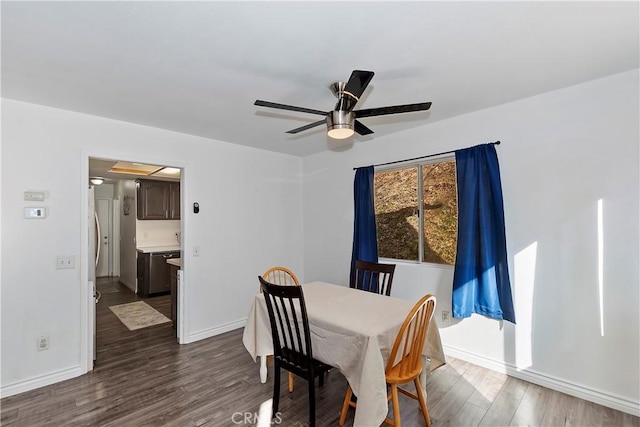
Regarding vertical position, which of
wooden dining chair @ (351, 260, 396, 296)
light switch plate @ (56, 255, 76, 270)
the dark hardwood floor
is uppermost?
light switch plate @ (56, 255, 76, 270)

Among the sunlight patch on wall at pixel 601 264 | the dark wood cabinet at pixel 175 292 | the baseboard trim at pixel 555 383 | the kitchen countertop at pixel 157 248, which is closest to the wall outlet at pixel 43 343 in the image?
the dark wood cabinet at pixel 175 292

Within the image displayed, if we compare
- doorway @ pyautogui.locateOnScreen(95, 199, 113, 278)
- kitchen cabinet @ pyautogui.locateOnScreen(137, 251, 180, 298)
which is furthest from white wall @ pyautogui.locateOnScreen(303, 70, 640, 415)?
doorway @ pyautogui.locateOnScreen(95, 199, 113, 278)

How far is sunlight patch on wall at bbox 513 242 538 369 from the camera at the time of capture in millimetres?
2629

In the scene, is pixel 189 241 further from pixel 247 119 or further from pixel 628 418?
pixel 628 418

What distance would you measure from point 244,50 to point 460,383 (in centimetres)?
315

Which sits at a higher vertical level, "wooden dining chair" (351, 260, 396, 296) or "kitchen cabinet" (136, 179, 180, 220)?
"kitchen cabinet" (136, 179, 180, 220)

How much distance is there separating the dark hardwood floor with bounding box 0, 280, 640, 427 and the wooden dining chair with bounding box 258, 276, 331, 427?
1.22 feet

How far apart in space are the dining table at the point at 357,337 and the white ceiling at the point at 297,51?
1.71m

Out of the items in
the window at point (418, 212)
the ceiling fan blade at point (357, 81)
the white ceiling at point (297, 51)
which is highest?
the white ceiling at point (297, 51)

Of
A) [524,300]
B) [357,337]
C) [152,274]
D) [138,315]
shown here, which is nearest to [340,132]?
[357,337]

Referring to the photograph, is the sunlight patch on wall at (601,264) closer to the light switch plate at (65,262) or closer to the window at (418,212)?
the window at (418,212)

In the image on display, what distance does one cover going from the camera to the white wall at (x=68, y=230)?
2.54m

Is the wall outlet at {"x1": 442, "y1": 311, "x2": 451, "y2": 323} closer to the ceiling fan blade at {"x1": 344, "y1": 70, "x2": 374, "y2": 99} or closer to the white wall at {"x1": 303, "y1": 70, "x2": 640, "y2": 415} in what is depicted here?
the white wall at {"x1": 303, "y1": 70, "x2": 640, "y2": 415}

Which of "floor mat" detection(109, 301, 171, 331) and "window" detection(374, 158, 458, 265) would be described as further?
"floor mat" detection(109, 301, 171, 331)
